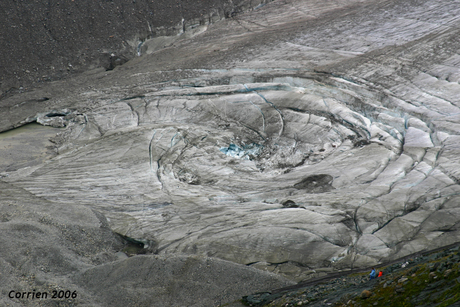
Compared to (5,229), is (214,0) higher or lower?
higher

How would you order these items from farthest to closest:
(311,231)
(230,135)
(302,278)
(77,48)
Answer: (77,48), (230,135), (311,231), (302,278)

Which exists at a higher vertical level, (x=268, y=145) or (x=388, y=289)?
(x=388, y=289)

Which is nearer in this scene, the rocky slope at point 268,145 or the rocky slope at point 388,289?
the rocky slope at point 388,289

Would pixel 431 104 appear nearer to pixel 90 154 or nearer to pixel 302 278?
pixel 302 278

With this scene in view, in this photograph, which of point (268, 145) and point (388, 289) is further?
point (268, 145)

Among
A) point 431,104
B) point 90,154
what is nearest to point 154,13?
point 90,154

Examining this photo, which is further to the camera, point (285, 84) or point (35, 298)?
point (285, 84)

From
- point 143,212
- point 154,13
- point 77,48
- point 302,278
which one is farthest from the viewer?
point 154,13

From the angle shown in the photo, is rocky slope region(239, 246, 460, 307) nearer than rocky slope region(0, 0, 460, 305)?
Yes
